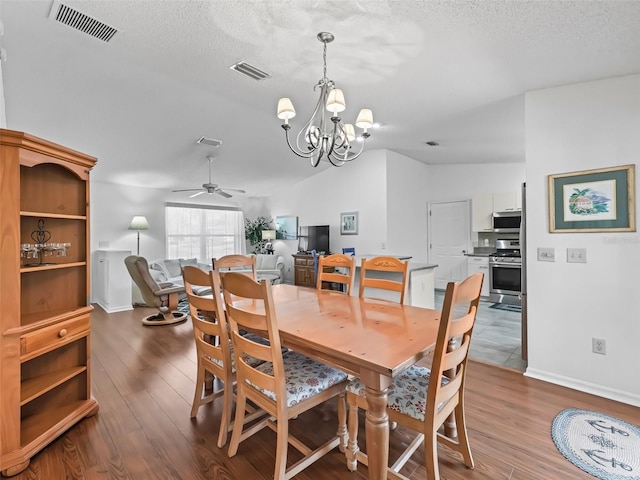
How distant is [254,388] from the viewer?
1.69 meters

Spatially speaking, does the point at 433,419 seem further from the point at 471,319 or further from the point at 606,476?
the point at 606,476

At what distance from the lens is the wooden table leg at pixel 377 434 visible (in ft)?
4.33

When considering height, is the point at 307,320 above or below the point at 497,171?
below

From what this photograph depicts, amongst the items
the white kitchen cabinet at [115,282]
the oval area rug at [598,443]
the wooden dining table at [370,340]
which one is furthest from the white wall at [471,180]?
the white kitchen cabinet at [115,282]

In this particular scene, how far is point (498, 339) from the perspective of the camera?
373 cm

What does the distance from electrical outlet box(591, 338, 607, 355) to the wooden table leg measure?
2260 mm

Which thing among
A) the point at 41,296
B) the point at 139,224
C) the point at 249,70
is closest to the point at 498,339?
the point at 249,70

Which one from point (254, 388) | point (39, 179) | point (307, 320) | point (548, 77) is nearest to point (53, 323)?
point (39, 179)

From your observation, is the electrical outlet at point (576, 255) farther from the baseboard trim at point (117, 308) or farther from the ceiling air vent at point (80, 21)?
the baseboard trim at point (117, 308)

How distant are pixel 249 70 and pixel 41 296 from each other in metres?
2.45

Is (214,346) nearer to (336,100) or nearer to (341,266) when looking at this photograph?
(341,266)

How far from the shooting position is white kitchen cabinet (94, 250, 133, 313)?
17.5ft

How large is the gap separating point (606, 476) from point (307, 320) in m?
1.73

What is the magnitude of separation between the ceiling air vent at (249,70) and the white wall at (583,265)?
2.46 m
